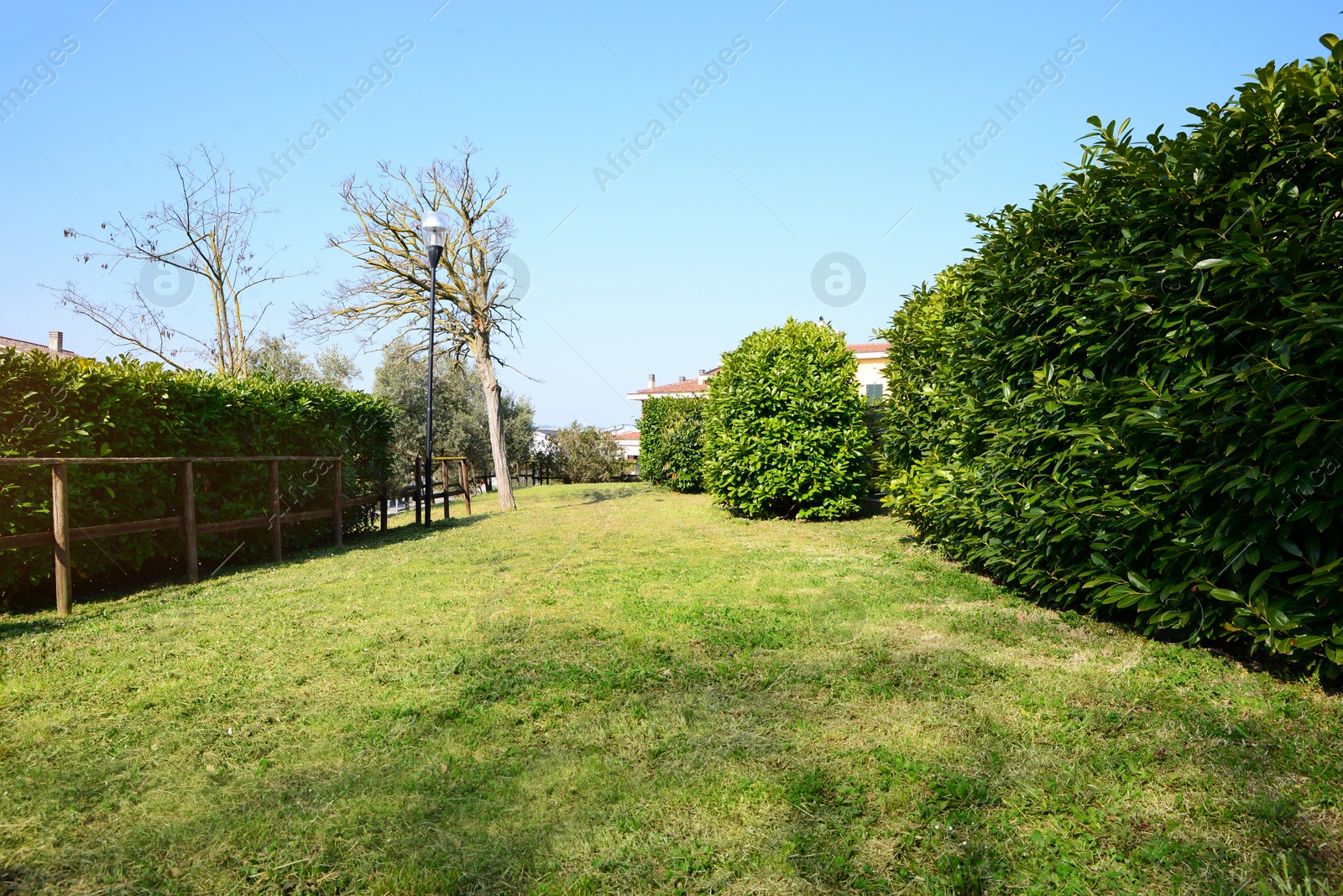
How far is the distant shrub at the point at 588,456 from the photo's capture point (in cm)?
2862

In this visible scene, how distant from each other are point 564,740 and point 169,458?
5923mm

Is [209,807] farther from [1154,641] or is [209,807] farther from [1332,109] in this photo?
[1332,109]

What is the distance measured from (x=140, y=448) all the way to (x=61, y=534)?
4.52 feet

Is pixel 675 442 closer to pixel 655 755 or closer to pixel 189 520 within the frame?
pixel 189 520

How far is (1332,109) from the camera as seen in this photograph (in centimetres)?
348

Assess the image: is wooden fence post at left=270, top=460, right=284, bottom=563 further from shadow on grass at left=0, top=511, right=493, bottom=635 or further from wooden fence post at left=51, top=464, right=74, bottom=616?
wooden fence post at left=51, top=464, right=74, bottom=616

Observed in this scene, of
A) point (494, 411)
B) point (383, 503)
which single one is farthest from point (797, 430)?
point (494, 411)

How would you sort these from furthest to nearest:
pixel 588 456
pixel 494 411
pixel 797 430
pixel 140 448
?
pixel 588 456 → pixel 494 411 → pixel 797 430 → pixel 140 448

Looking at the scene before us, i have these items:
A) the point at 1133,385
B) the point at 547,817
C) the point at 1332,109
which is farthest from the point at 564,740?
the point at 1332,109

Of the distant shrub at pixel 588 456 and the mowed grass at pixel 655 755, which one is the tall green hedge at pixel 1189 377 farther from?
the distant shrub at pixel 588 456

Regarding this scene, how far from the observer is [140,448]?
721 cm

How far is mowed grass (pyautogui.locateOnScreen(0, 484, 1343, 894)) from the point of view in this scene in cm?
248

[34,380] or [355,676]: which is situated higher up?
[34,380]

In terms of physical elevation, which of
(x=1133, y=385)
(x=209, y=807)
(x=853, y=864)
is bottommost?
(x=853, y=864)
